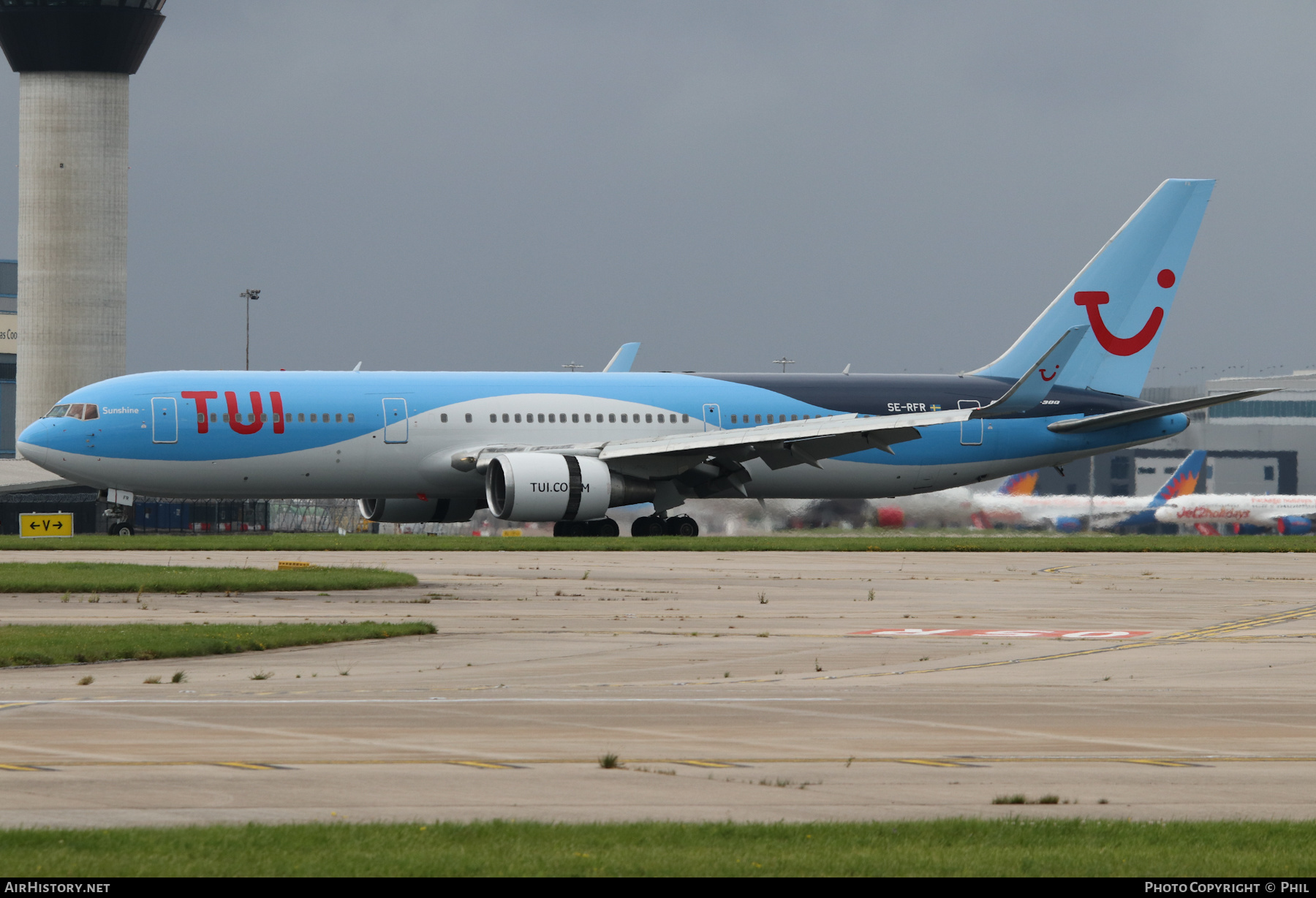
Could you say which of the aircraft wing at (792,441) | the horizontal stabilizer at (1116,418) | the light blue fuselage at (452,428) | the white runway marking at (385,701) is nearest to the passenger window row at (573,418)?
the light blue fuselage at (452,428)

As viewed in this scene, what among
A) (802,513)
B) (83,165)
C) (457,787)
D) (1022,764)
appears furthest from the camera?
(83,165)

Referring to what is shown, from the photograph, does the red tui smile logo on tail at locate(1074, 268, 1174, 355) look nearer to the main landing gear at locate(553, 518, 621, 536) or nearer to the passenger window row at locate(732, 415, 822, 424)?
the passenger window row at locate(732, 415, 822, 424)

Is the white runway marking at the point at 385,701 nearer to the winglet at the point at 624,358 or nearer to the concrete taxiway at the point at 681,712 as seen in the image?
the concrete taxiway at the point at 681,712

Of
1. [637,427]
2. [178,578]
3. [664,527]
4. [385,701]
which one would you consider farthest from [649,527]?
[385,701]

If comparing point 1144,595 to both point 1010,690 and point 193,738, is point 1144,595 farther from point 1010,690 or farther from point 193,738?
point 193,738

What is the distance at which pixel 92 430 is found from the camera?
41.8 meters

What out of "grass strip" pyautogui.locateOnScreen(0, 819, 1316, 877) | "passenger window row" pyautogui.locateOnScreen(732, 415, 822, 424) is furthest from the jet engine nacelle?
"grass strip" pyautogui.locateOnScreen(0, 819, 1316, 877)

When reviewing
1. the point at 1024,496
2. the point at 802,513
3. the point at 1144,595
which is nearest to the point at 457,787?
the point at 1144,595

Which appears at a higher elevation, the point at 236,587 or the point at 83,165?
the point at 83,165

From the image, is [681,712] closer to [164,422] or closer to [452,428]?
[164,422]

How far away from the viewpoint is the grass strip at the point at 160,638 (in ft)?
57.4

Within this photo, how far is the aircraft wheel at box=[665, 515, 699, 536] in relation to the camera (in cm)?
4628

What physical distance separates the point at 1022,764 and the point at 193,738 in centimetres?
627

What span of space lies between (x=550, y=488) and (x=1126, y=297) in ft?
67.3
